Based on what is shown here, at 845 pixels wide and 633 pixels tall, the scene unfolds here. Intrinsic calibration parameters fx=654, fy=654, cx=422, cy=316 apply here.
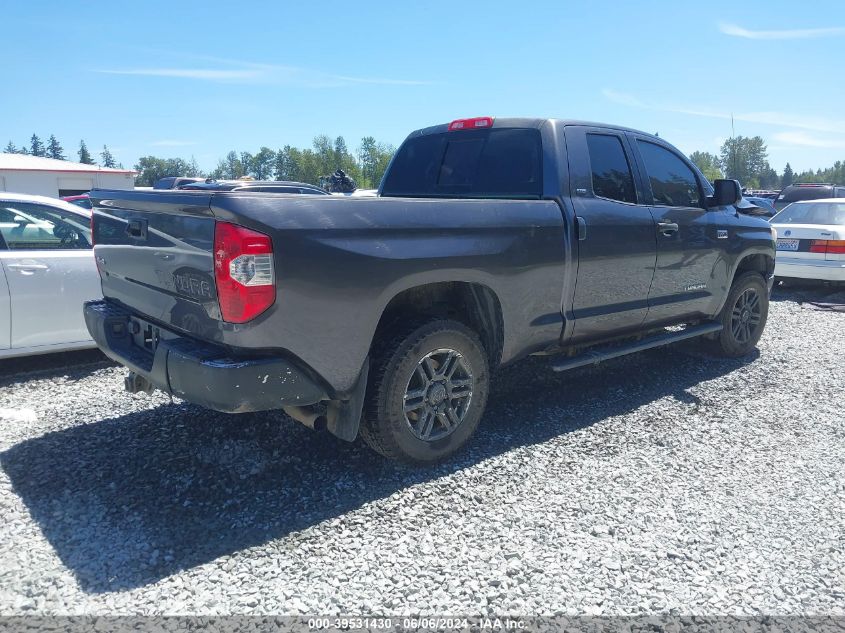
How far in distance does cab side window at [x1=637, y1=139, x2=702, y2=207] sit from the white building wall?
36073 mm

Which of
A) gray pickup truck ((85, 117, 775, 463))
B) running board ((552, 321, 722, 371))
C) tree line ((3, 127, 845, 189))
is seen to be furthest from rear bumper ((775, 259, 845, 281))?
tree line ((3, 127, 845, 189))

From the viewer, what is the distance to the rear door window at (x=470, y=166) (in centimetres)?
447

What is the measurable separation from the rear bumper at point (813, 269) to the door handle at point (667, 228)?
6264 mm

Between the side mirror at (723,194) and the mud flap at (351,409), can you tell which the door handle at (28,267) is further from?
the side mirror at (723,194)

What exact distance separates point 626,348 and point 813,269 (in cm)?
683

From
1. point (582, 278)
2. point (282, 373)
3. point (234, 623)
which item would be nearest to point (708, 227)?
point (582, 278)

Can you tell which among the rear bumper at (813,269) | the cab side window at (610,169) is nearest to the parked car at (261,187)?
the cab side window at (610,169)

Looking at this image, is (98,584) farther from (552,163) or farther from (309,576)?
(552,163)

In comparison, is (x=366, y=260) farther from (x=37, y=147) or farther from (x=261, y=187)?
(x=37, y=147)

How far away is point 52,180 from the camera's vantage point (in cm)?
3819

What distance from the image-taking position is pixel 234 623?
246 centimetres

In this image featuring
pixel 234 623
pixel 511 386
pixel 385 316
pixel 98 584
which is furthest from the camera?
pixel 511 386

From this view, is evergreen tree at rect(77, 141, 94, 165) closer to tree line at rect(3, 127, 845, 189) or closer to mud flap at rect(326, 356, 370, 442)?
tree line at rect(3, 127, 845, 189)

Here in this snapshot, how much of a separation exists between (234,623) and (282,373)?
1.06 metres
